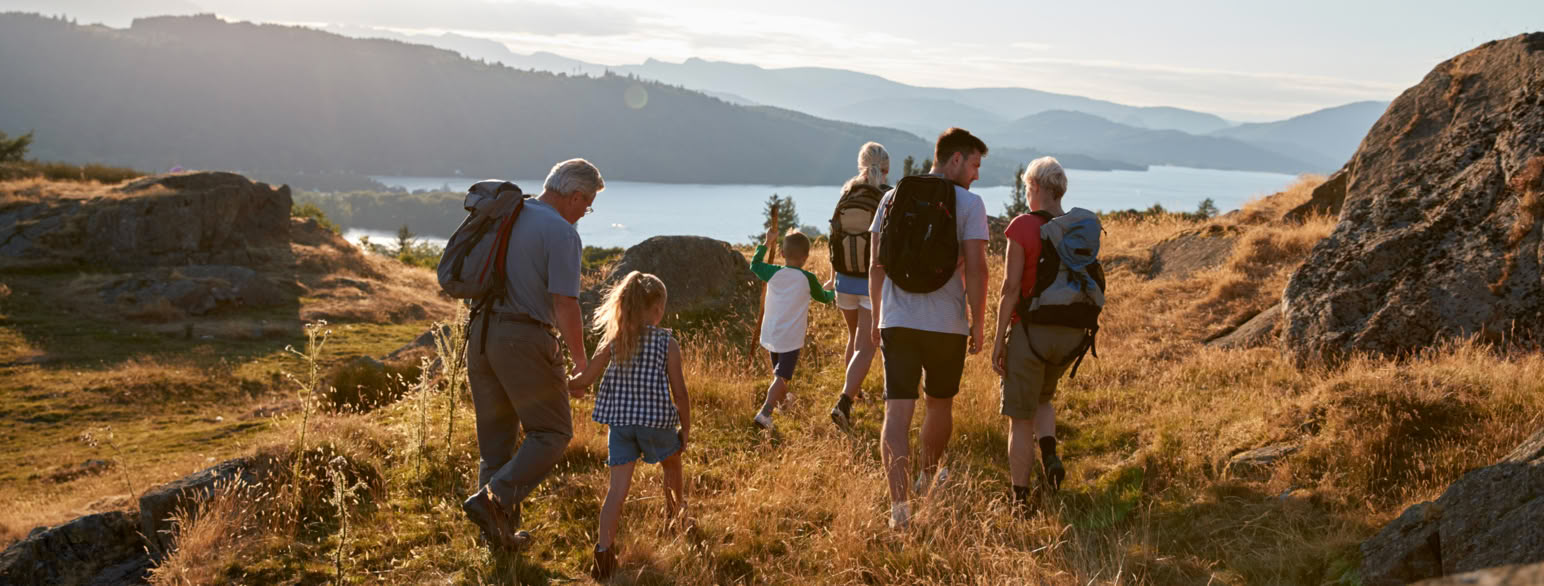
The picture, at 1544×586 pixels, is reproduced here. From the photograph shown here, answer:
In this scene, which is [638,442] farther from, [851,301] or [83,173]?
[83,173]

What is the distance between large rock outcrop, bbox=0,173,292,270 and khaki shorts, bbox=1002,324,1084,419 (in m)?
24.9

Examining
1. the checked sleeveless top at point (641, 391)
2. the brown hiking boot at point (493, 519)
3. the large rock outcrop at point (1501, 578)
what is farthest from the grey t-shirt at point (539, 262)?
the large rock outcrop at point (1501, 578)

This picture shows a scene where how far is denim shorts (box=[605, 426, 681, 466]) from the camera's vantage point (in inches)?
170

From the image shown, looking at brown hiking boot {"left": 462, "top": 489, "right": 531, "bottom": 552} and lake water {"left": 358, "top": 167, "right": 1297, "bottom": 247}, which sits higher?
brown hiking boot {"left": 462, "top": 489, "right": 531, "bottom": 552}

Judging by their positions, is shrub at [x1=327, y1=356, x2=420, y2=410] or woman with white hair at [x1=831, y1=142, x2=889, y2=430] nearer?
woman with white hair at [x1=831, y1=142, x2=889, y2=430]

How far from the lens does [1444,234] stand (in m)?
6.75

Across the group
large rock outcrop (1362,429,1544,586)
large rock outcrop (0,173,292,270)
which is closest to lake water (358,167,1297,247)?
large rock outcrop (0,173,292,270)

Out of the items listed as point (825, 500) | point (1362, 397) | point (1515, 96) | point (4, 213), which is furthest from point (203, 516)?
point (4, 213)

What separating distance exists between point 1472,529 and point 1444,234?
14.8 ft

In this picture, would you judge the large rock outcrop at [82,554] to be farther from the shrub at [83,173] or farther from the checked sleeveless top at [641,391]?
the shrub at [83,173]

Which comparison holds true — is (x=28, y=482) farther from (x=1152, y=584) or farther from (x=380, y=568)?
(x=1152, y=584)

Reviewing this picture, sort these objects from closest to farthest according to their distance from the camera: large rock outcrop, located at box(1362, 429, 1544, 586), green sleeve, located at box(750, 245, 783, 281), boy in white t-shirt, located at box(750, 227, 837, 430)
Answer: large rock outcrop, located at box(1362, 429, 1544, 586) < boy in white t-shirt, located at box(750, 227, 837, 430) < green sleeve, located at box(750, 245, 783, 281)

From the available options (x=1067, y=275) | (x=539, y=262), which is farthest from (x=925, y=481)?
(x=539, y=262)

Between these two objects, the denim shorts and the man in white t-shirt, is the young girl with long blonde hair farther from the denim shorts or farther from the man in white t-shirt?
the man in white t-shirt
